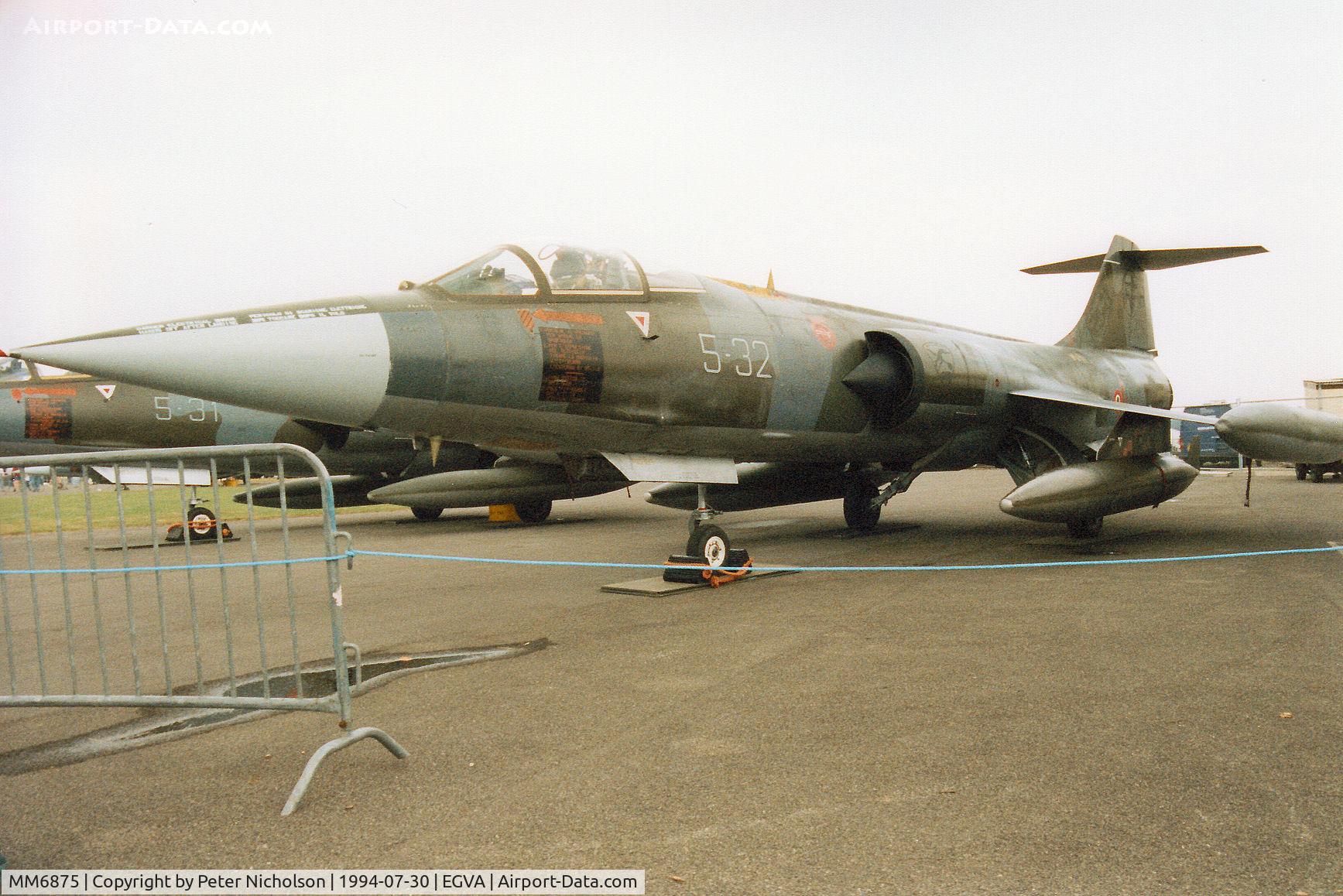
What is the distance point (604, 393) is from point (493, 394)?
0.94 meters

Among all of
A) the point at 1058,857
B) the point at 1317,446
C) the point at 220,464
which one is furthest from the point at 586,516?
the point at 1058,857

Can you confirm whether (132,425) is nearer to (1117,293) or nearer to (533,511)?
(533,511)

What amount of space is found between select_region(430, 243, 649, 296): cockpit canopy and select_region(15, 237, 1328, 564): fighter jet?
0.06 ft

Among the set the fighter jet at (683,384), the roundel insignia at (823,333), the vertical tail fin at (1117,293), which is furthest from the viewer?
the vertical tail fin at (1117,293)

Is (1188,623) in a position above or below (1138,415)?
below

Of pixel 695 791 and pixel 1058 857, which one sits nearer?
pixel 1058 857

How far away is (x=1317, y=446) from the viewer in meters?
9.53

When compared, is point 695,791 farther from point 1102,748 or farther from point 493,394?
point 493,394

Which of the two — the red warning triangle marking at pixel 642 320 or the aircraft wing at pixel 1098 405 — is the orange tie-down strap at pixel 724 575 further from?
the aircraft wing at pixel 1098 405

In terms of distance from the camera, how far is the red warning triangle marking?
7090 mm

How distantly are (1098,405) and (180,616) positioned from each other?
369 inches

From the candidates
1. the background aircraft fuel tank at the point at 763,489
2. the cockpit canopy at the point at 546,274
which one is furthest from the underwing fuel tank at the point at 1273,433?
the cockpit canopy at the point at 546,274

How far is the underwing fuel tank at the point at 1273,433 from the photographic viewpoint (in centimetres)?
912

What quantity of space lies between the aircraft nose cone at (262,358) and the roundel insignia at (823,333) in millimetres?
4400
